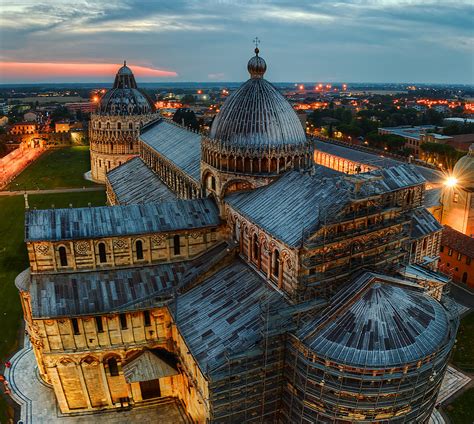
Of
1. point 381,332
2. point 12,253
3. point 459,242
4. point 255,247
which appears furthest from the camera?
point 12,253

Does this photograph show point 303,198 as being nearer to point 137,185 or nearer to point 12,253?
point 137,185

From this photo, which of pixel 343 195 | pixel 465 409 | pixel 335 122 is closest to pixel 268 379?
pixel 343 195

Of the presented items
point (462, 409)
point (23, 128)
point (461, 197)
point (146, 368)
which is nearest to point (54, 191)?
point (146, 368)

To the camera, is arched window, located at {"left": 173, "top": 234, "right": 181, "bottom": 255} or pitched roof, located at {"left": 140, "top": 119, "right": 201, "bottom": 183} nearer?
arched window, located at {"left": 173, "top": 234, "right": 181, "bottom": 255}

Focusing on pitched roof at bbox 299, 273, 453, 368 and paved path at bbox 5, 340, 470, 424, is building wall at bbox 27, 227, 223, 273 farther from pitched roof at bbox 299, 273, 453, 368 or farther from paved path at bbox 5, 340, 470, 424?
pitched roof at bbox 299, 273, 453, 368

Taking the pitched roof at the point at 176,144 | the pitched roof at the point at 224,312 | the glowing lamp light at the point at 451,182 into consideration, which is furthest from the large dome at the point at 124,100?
the pitched roof at the point at 224,312

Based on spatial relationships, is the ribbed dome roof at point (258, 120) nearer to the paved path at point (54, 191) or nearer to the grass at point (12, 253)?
the grass at point (12, 253)

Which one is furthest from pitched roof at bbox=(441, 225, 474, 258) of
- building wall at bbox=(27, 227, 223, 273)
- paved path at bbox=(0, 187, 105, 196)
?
paved path at bbox=(0, 187, 105, 196)
